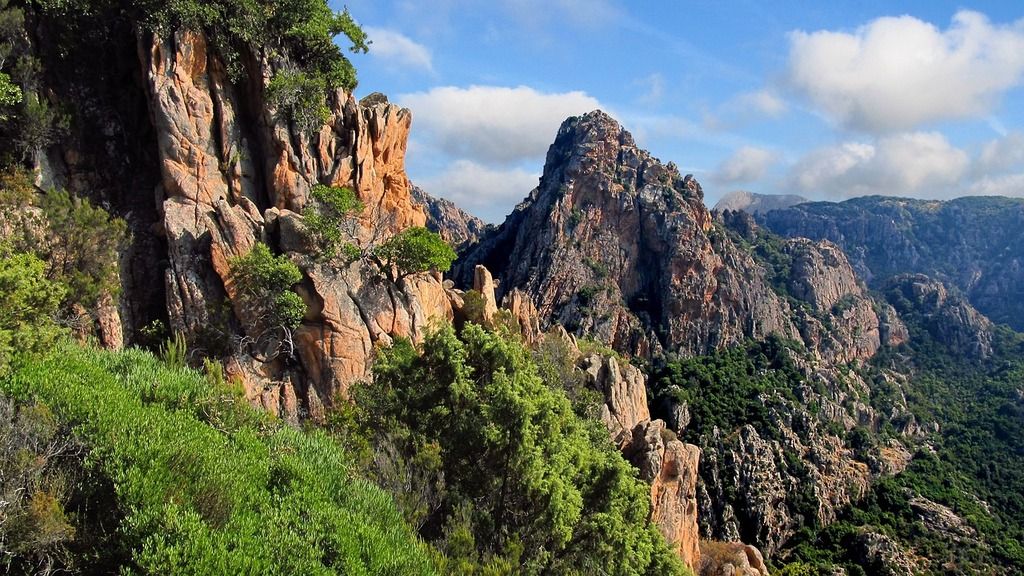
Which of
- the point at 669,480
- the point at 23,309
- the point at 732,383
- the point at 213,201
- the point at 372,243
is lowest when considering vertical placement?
the point at 669,480

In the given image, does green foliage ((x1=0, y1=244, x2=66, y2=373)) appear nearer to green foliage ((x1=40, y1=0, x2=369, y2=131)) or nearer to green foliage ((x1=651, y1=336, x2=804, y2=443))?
green foliage ((x1=40, y1=0, x2=369, y2=131))

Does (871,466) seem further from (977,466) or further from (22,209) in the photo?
(22,209)

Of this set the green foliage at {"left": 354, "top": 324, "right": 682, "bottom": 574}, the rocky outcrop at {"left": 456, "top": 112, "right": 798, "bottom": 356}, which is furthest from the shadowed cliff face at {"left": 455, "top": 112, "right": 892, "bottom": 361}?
the green foliage at {"left": 354, "top": 324, "right": 682, "bottom": 574}

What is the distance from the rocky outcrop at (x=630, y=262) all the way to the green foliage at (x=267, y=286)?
98118 millimetres

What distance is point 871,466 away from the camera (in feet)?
331

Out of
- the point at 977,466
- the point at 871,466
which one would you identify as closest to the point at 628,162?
the point at 871,466

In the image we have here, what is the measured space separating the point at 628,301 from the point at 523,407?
4770 inches

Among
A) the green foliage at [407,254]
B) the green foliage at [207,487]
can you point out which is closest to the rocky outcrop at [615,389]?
the green foliage at [407,254]

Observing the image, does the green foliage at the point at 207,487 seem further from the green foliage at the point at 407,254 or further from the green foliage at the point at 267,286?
the green foliage at the point at 407,254

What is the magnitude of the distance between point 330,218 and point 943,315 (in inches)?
7526

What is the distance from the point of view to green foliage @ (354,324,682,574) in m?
17.6

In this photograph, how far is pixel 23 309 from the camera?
13773 mm

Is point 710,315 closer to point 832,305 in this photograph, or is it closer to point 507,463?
point 832,305

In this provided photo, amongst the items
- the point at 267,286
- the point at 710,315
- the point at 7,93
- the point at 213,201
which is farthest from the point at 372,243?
the point at 710,315
